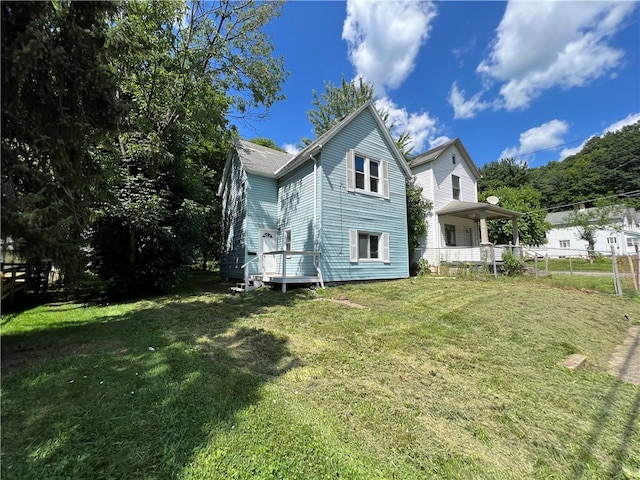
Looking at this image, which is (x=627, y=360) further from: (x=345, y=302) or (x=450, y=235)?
(x=450, y=235)

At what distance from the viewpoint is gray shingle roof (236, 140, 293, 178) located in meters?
13.5

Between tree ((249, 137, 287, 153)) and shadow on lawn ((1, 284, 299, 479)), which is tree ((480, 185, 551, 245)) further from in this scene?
shadow on lawn ((1, 284, 299, 479))

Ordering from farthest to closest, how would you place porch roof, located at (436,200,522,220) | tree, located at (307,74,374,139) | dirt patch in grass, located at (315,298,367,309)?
tree, located at (307,74,374,139) → porch roof, located at (436,200,522,220) → dirt patch in grass, located at (315,298,367,309)

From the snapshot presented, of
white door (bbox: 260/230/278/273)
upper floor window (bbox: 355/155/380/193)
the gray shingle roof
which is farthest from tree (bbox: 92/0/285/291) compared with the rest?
upper floor window (bbox: 355/155/380/193)

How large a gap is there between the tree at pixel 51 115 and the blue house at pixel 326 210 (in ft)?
22.0

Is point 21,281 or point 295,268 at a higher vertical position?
point 295,268

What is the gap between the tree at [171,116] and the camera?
9812 millimetres

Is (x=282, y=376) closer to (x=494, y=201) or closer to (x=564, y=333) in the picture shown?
(x=564, y=333)

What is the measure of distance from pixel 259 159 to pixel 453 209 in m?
11.0

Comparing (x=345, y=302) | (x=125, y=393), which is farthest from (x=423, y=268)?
(x=125, y=393)

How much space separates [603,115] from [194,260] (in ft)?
99.2

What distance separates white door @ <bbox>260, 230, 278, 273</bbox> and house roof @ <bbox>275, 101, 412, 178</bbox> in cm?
283

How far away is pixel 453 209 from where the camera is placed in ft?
52.4

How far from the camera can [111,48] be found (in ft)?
14.8
